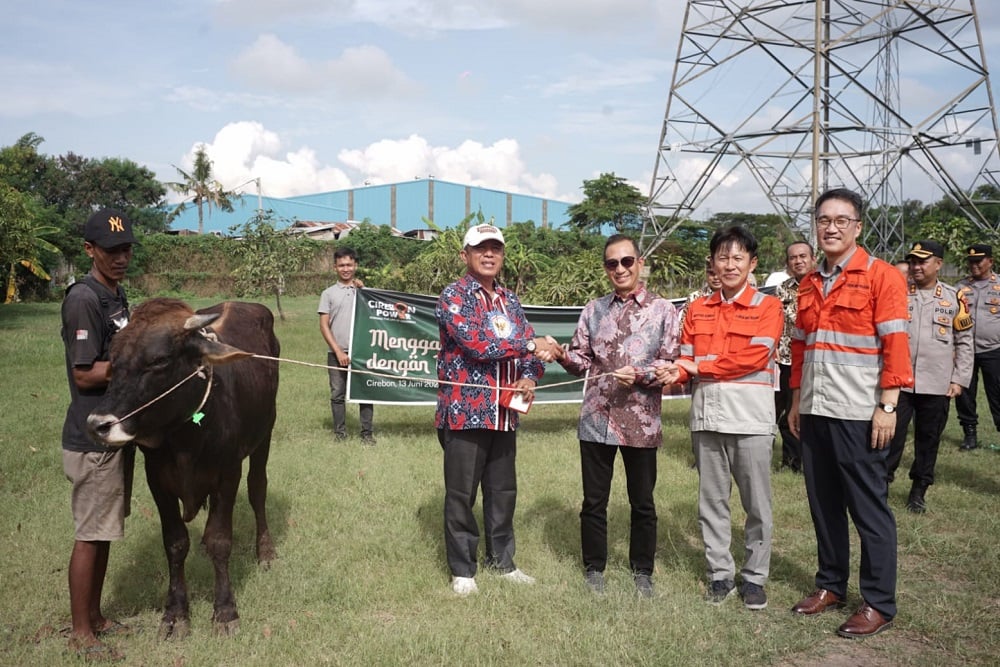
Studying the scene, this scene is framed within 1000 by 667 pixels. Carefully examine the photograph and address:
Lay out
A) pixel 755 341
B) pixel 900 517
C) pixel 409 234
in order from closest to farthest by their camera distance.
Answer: pixel 755 341, pixel 900 517, pixel 409 234

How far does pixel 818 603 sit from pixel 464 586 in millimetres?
2020

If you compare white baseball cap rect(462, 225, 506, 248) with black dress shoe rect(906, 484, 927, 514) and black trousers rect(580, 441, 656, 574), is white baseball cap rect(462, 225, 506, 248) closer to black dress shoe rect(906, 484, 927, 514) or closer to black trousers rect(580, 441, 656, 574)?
black trousers rect(580, 441, 656, 574)

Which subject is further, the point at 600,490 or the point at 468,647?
the point at 600,490

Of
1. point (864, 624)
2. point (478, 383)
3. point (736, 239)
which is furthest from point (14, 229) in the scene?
point (864, 624)

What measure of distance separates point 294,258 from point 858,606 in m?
20.7

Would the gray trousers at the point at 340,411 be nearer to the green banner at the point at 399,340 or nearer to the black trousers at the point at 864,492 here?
the green banner at the point at 399,340

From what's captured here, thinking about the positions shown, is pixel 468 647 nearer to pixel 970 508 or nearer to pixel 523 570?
pixel 523 570

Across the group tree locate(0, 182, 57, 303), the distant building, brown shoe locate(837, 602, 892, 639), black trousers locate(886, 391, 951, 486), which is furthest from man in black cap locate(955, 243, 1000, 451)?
the distant building

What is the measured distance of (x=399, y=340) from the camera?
28.3ft

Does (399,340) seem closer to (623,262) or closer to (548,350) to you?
(548,350)

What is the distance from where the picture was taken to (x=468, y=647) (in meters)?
3.77

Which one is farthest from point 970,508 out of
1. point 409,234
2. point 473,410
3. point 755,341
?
point 409,234

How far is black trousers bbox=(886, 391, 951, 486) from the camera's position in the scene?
6.06 m

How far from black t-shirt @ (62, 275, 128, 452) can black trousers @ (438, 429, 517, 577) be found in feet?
6.18
